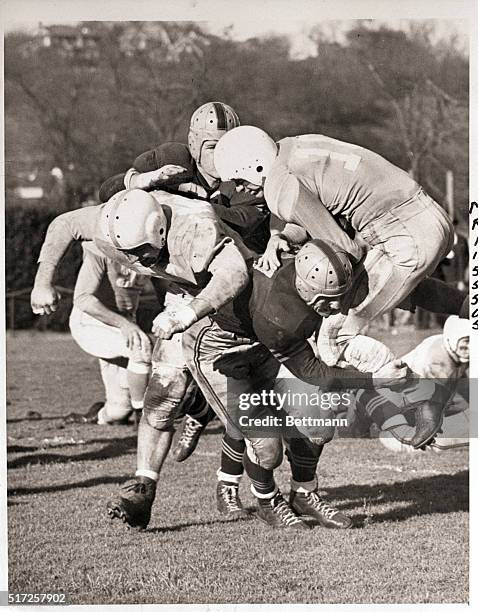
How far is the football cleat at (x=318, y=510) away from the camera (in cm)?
354

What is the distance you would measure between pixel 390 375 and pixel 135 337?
0.91 metres

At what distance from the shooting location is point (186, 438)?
365 cm

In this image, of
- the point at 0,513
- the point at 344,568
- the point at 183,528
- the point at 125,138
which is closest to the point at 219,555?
the point at 183,528

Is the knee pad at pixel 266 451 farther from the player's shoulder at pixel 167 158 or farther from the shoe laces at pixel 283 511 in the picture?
the player's shoulder at pixel 167 158

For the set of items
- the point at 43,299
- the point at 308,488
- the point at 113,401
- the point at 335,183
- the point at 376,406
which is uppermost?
the point at 335,183

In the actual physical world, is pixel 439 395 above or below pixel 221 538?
above

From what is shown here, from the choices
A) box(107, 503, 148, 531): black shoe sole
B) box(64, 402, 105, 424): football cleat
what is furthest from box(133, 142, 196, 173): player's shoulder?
box(64, 402, 105, 424): football cleat

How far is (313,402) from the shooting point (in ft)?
11.3

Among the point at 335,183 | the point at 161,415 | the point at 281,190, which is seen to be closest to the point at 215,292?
the point at 281,190

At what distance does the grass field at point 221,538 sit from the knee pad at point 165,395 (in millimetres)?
194

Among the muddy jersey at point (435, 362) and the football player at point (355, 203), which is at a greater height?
the football player at point (355, 203)

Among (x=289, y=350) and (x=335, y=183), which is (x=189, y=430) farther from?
(x=335, y=183)

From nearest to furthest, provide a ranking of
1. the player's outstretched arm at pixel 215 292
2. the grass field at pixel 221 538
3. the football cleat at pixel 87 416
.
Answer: the player's outstretched arm at pixel 215 292 → the grass field at pixel 221 538 → the football cleat at pixel 87 416

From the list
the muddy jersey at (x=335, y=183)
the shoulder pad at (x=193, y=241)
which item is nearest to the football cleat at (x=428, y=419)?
the muddy jersey at (x=335, y=183)
